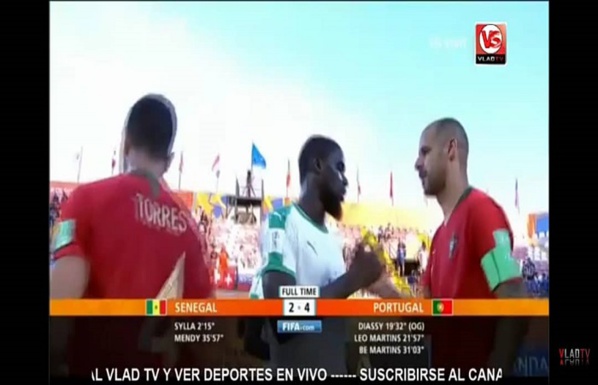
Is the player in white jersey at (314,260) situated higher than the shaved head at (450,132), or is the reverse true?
the shaved head at (450,132)

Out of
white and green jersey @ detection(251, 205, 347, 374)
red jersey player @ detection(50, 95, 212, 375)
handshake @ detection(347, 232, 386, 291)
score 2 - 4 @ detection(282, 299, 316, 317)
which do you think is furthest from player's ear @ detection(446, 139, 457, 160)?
red jersey player @ detection(50, 95, 212, 375)

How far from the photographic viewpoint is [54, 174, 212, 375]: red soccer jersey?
4.29 m

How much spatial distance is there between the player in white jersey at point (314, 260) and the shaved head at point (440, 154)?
0.33m

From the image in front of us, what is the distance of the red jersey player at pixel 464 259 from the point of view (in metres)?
4.31

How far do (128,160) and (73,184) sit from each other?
0.24m

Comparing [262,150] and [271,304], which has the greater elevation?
[262,150]

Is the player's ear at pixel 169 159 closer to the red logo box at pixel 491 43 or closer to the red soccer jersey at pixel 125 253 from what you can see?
the red soccer jersey at pixel 125 253

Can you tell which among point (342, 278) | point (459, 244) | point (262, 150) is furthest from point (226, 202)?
point (459, 244)

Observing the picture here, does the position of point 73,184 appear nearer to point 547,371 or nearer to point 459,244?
point 459,244

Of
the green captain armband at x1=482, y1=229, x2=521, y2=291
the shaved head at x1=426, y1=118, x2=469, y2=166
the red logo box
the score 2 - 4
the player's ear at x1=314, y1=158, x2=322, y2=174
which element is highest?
the red logo box
